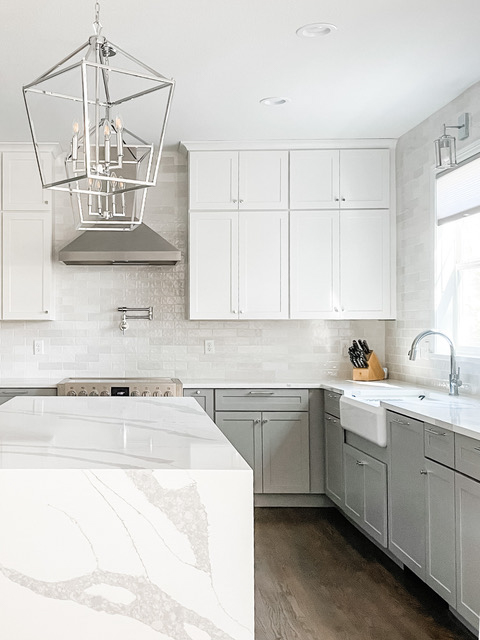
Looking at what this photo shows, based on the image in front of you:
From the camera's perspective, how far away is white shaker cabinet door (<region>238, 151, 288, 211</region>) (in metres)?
5.30

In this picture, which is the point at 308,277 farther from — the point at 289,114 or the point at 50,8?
the point at 50,8

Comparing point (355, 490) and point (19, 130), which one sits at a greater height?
point (19, 130)

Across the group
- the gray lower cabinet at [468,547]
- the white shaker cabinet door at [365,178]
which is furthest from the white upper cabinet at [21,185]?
the gray lower cabinet at [468,547]

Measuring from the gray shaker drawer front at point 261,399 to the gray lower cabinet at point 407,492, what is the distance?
4.54 feet

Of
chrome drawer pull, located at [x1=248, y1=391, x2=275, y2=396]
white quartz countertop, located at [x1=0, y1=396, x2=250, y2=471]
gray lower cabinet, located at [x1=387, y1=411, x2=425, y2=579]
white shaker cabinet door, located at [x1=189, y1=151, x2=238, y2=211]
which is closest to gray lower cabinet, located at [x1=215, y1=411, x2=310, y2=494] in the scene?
chrome drawer pull, located at [x1=248, y1=391, x2=275, y2=396]

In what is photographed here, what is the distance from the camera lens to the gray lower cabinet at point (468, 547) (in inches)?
107

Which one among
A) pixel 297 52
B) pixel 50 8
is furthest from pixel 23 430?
pixel 297 52

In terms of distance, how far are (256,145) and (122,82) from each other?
1.51 metres

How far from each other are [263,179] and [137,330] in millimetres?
1571

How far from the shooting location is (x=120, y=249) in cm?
512

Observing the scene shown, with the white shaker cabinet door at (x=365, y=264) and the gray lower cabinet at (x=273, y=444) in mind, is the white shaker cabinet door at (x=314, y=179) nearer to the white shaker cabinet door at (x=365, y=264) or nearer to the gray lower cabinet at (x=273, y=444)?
the white shaker cabinet door at (x=365, y=264)

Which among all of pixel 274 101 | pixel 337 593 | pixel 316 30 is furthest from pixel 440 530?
pixel 274 101

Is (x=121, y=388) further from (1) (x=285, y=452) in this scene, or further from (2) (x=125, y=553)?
(2) (x=125, y=553)

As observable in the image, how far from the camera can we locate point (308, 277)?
5.30 metres
